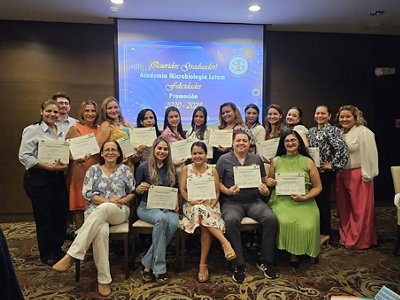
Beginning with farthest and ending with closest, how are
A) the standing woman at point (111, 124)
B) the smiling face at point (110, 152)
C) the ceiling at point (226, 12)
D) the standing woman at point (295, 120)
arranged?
the ceiling at point (226, 12) < the standing woman at point (295, 120) < the standing woman at point (111, 124) < the smiling face at point (110, 152)

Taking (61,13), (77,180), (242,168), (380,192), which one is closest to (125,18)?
(61,13)

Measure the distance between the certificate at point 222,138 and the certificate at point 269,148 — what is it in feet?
1.17

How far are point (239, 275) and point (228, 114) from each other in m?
1.78

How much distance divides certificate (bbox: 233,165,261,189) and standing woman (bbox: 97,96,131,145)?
125cm

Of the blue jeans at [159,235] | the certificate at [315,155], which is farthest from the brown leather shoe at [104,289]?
the certificate at [315,155]

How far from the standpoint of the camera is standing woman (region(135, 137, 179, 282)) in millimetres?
2912

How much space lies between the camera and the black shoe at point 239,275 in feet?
9.47

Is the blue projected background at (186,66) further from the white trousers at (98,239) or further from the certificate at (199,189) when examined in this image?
the white trousers at (98,239)

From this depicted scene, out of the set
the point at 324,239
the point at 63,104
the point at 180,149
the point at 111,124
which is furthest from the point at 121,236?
the point at 324,239

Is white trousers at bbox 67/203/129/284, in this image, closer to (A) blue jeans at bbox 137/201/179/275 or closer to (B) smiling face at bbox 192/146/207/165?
(A) blue jeans at bbox 137/201/179/275

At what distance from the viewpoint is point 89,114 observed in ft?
11.1

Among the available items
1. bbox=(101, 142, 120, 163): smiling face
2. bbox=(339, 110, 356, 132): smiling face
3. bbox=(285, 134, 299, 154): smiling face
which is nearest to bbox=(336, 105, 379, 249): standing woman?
bbox=(339, 110, 356, 132): smiling face

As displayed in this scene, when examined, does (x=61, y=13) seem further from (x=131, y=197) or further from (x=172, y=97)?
(x=131, y=197)

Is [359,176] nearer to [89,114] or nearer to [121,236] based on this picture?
[121,236]
